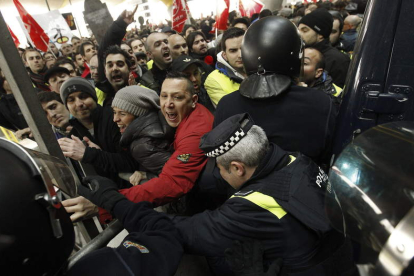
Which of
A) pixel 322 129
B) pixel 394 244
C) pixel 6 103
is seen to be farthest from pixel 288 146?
pixel 6 103

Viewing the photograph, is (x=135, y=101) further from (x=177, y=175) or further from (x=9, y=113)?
(x=9, y=113)

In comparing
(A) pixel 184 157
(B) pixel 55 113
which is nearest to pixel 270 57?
(A) pixel 184 157

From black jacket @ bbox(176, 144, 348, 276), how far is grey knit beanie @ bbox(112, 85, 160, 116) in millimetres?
1119

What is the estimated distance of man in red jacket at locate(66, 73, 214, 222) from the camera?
1643 millimetres

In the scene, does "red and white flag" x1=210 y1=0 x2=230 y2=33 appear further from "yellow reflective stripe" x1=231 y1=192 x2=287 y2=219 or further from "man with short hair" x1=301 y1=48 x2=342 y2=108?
"yellow reflective stripe" x1=231 y1=192 x2=287 y2=219

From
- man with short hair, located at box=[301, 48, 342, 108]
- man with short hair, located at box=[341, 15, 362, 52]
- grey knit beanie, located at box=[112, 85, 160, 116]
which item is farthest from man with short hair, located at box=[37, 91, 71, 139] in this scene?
man with short hair, located at box=[341, 15, 362, 52]

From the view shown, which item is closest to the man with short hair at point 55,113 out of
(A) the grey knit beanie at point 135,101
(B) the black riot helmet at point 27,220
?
(A) the grey knit beanie at point 135,101

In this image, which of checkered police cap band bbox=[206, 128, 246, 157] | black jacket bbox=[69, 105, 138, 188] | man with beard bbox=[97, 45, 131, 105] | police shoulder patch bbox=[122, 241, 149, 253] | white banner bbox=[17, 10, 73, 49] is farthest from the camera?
white banner bbox=[17, 10, 73, 49]

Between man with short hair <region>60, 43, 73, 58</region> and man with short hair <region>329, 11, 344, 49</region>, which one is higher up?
man with short hair <region>60, 43, 73, 58</region>

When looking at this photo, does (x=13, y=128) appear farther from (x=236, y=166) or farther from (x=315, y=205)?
(x=315, y=205)

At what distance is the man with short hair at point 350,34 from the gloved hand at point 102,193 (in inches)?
188

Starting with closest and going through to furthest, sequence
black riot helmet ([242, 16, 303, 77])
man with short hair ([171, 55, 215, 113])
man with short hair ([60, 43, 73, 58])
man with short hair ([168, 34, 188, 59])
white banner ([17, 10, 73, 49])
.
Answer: black riot helmet ([242, 16, 303, 77]) → man with short hair ([171, 55, 215, 113]) → man with short hair ([168, 34, 188, 59]) → white banner ([17, 10, 73, 49]) → man with short hair ([60, 43, 73, 58])

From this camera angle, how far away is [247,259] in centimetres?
123

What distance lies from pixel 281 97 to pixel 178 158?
2.58 ft
